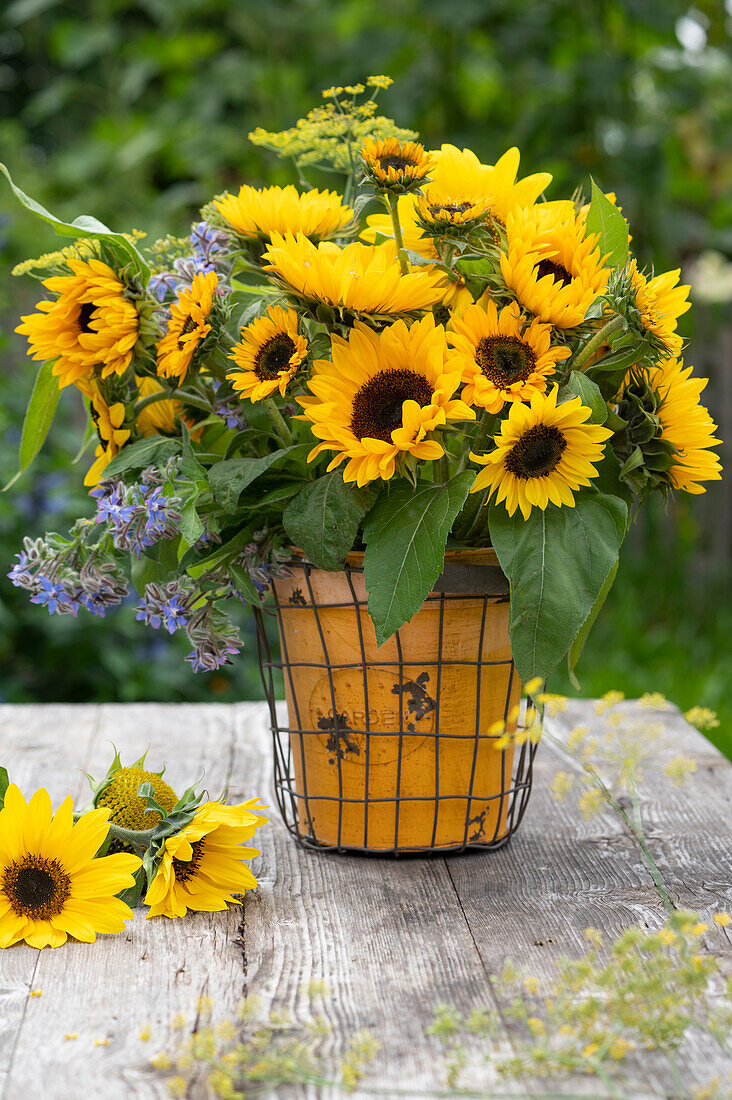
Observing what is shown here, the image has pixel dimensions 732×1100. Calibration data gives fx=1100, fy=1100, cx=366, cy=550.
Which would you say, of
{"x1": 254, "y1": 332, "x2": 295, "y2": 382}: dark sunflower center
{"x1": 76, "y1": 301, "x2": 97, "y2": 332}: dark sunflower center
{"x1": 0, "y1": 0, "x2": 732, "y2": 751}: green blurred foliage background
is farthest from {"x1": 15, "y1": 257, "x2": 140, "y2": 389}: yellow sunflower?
{"x1": 0, "y1": 0, "x2": 732, "y2": 751}: green blurred foliage background

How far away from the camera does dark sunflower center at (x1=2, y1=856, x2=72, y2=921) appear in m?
0.78

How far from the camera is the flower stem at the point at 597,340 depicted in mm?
786

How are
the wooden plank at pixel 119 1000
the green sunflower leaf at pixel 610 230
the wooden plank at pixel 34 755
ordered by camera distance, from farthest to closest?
the green sunflower leaf at pixel 610 230 < the wooden plank at pixel 34 755 < the wooden plank at pixel 119 1000

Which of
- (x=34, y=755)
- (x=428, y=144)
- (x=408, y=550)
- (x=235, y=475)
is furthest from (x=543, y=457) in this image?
(x=428, y=144)

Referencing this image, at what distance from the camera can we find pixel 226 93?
3260 millimetres

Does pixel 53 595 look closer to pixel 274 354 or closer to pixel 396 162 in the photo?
pixel 274 354

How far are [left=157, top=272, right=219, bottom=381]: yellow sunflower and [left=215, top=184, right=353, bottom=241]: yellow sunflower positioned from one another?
70mm

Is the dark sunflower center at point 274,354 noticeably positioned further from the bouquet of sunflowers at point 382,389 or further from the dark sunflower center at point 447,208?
the dark sunflower center at point 447,208

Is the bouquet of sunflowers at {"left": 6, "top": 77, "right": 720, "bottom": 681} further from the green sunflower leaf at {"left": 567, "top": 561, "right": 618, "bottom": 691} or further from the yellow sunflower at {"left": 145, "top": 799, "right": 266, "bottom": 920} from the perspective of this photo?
the yellow sunflower at {"left": 145, "top": 799, "right": 266, "bottom": 920}

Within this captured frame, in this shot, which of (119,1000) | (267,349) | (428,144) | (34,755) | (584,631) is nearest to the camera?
(119,1000)

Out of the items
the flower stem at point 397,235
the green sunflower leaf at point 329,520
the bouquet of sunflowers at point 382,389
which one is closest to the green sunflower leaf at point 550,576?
the bouquet of sunflowers at point 382,389

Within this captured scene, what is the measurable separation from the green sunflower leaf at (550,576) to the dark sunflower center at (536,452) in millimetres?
39

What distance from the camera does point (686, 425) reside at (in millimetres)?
830

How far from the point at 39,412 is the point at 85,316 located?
0.13 metres
